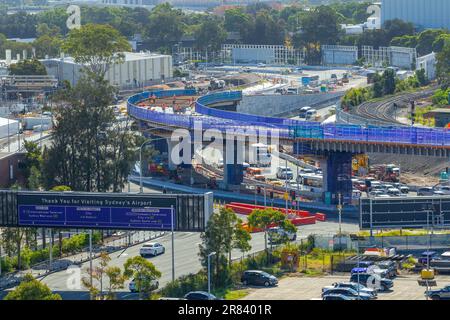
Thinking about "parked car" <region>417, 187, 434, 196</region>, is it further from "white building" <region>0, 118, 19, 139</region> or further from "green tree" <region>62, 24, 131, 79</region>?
Result: "green tree" <region>62, 24, 131, 79</region>

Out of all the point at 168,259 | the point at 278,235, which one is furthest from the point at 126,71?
the point at 278,235

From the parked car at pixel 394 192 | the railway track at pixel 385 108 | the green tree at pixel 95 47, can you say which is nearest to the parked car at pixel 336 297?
the parked car at pixel 394 192

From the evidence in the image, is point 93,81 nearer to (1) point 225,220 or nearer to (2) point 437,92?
(1) point 225,220

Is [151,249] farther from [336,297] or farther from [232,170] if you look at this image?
[232,170]

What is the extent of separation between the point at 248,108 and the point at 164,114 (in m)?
15.5

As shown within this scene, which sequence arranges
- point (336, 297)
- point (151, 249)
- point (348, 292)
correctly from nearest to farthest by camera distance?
point (336, 297), point (348, 292), point (151, 249)

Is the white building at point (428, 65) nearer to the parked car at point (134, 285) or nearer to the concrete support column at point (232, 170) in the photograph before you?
the concrete support column at point (232, 170)

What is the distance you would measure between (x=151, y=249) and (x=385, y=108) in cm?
2932

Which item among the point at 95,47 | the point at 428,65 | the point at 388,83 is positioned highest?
the point at 95,47

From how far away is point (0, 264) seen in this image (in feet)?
101

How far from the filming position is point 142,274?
26578 millimetres

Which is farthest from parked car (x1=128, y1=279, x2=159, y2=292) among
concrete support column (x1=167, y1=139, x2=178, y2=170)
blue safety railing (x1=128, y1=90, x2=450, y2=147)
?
concrete support column (x1=167, y1=139, x2=178, y2=170)

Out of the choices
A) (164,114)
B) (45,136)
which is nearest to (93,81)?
(164,114)

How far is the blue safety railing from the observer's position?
40625mm
